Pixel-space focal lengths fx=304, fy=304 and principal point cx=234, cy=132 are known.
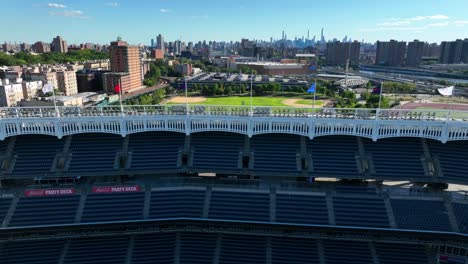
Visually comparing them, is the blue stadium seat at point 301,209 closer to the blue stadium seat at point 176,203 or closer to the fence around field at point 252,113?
the blue stadium seat at point 176,203

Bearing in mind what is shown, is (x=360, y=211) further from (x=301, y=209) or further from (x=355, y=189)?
(x=301, y=209)

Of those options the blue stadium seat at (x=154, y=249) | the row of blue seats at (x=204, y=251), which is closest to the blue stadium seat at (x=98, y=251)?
the row of blue seats at (x=204, y=251)

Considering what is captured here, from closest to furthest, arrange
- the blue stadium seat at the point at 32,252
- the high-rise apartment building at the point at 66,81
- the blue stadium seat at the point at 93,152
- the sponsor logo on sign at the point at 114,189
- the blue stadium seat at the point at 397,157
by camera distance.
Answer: the blue stadium seat at the point at 32,252
the blue stadium seat at the point at 397,157
the sponsor logo on sign at the point at 114,189
the blue stadium seat at the point at 93,152
the high-rise apartment building at the point at 66,81

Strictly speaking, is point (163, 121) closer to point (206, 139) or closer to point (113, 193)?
Answer: point (206, 139)

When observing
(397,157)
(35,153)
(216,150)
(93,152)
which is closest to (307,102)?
(397,157)

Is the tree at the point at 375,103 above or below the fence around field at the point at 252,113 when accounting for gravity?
below

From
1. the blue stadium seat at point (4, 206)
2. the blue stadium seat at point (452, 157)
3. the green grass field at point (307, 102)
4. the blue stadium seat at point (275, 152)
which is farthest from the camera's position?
the green grass field at point (307, 102)
